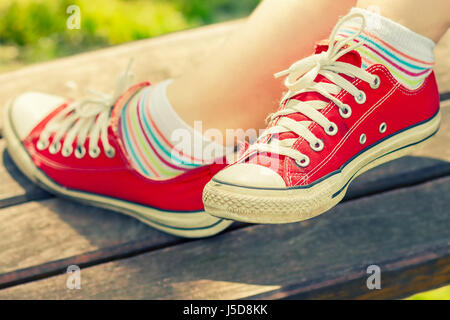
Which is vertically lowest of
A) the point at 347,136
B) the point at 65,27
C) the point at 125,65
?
the point at 347,136

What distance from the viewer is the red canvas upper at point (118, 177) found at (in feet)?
3.67

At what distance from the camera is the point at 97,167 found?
1.22 meters

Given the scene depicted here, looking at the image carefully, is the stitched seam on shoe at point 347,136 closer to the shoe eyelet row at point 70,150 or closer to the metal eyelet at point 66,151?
the shoe eyelet row at point 70,150

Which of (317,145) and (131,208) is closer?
(317,145)

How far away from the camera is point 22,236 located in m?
1.19

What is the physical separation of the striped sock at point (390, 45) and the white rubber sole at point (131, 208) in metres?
0.48

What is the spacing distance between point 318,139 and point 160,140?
0.37 metres

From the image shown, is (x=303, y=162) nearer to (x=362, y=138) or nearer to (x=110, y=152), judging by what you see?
(x=362, y=138)

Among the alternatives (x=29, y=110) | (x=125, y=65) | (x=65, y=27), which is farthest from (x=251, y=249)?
(x=65, y=27)

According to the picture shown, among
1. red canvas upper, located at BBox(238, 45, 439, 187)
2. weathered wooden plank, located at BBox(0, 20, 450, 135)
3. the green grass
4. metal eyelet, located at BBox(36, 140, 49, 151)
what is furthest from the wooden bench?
the green grass

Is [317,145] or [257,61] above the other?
[257,61]

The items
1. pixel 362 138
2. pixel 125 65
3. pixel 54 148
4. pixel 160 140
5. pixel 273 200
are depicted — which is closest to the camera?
pixel 273 200

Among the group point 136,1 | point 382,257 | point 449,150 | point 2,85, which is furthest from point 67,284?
point 136,1

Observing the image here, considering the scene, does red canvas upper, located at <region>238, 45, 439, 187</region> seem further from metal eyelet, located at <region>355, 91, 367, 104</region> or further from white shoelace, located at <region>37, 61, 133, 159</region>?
white shoelace, located at <region>37, 61, 133, 159</region>
